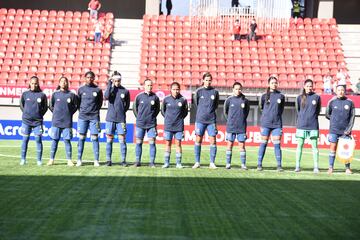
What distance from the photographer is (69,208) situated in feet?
27.0

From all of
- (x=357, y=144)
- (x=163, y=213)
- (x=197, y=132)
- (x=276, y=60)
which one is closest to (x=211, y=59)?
(x=276, y=60)

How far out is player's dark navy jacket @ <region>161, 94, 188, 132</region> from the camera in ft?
49.2

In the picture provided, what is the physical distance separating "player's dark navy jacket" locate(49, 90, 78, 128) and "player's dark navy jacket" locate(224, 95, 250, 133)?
11.0ft

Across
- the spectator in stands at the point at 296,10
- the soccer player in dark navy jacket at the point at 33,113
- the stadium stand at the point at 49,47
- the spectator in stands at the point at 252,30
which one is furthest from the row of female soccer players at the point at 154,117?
the spectator in stands at the point at 296,10

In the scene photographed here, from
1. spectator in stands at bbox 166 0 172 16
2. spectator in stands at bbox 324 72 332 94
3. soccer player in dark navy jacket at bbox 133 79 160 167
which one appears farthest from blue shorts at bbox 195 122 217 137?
spectator in stands at bbox 166 0 172 16

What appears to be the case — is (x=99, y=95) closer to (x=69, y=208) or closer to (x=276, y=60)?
(x=69, y=208)

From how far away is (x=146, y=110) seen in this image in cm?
1490

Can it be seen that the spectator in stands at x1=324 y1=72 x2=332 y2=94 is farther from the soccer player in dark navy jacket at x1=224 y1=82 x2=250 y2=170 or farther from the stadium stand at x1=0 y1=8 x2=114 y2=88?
the soccer player in dark navy jacket at x1=224 y1=82 x2=250 y2=170

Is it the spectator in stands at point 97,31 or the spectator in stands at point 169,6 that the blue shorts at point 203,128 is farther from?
the spectator in stands at point 169,6

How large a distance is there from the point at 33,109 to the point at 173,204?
6.79 meters

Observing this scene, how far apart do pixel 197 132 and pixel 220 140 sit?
12.0 m

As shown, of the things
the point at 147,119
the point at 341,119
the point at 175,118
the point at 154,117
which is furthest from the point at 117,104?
the point at 341,119

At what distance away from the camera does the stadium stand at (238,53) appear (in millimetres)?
31266

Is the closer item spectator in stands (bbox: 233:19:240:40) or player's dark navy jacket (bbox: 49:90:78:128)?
player's dark navy jacket (bbox: 49:90:78:128)
